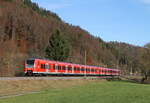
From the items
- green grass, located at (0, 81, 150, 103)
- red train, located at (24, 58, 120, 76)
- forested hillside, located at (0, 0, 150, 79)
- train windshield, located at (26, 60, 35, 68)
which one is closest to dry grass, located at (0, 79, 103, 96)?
red train, located at (24, 58, 120, 76)

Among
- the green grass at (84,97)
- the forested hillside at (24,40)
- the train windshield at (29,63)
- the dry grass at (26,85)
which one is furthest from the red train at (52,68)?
the green grass at (84,97)

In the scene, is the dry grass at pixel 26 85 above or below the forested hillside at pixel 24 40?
below

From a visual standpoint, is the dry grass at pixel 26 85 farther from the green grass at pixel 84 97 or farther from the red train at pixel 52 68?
the green grass at pixel 84 97

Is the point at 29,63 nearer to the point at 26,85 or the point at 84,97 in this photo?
the point at 26,85

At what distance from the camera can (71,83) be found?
148 ft

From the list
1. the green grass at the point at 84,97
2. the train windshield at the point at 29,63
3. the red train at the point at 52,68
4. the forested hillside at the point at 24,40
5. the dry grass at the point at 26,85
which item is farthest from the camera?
the forested hillside at the point at 24,40

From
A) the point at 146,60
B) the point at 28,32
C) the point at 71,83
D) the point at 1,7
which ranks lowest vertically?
the point at 71,83

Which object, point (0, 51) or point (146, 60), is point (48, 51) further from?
point (146, 60)

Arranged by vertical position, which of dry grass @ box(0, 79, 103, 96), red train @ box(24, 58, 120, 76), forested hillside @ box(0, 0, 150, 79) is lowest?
dry grass @ box(0, 79, 103, 96)

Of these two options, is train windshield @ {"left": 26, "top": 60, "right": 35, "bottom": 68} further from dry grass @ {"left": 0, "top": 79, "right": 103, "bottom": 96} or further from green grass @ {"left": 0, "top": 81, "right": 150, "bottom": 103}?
green grass @ {"left": 0, "top": 81, "right": 150, "bottom": 103}

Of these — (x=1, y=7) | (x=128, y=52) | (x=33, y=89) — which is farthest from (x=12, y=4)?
(x=128, y=52)

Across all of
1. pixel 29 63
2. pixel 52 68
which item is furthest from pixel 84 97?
pixel 52 68

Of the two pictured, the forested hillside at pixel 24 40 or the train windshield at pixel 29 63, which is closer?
the train windshield at pixel 29 63

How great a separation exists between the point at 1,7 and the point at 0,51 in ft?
135
